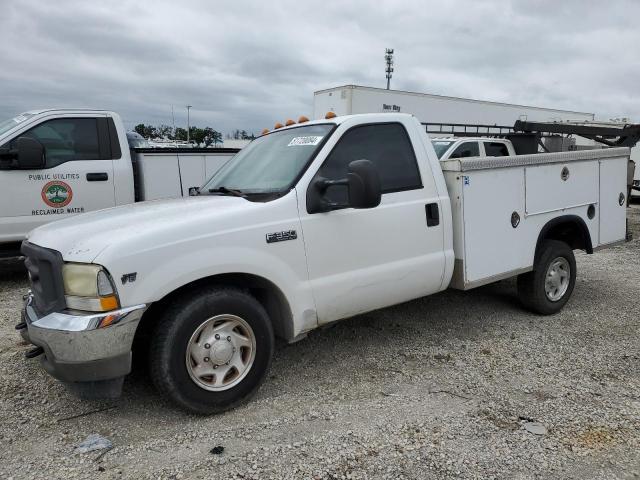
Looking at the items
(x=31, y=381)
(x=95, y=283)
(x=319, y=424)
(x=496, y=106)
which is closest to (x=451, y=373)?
(x=319, y=424)

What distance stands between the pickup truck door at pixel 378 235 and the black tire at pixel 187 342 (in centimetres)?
46

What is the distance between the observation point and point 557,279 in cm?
509

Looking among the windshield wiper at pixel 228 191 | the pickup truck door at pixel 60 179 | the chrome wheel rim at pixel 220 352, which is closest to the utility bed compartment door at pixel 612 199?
the windshield wiper at pixel 228 191

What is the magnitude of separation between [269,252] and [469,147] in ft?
24.4

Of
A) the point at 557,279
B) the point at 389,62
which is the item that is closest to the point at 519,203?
the point at 557,279

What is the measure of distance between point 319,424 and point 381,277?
1124mm

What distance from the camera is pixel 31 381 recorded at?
3670 millimetres

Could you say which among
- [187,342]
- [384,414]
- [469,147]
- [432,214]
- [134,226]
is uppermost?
[469,147]

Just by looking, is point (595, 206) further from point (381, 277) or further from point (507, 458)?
point (507, 458)

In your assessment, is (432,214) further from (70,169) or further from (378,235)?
(70,169)

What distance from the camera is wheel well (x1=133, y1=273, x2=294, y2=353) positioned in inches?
123

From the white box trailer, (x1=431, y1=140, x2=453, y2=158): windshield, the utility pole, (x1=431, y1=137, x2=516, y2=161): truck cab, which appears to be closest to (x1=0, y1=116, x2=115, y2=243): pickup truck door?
(x1=431, y1=137, x2=516, y2=161): truck cab

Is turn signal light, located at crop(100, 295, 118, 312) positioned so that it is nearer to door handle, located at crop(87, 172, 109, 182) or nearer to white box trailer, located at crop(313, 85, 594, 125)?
door handle, located at crop(87, 172, 109, 182)

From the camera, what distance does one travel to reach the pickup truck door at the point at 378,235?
349cm
